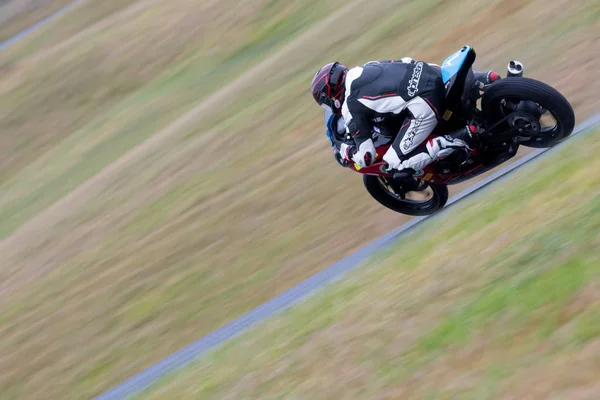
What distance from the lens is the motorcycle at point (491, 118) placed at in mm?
6340

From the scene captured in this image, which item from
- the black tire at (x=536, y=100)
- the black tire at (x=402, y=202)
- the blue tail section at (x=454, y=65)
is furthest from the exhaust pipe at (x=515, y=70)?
the black tire at (x=402, y=202)

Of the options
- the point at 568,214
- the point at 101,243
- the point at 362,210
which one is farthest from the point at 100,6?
the point at 568,214

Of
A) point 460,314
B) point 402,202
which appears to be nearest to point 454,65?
point 402,202

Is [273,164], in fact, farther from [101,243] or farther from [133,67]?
[133,67]

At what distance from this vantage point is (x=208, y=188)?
1223cm

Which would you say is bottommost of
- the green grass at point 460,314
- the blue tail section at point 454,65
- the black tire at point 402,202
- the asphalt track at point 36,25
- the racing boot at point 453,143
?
the green grass at point 460,314

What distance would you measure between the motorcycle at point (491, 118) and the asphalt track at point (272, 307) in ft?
1.39

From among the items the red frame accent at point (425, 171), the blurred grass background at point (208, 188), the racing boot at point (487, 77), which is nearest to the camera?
the racing boot at point (487, 77)

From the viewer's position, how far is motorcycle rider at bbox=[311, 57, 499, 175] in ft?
22.5

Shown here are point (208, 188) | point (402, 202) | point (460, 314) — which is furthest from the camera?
point (208, 188)

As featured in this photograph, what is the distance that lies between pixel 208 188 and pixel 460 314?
797 centimetres

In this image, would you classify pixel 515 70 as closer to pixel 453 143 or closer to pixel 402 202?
pixel 453 143

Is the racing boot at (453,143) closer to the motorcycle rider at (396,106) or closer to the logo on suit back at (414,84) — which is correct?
the motorcycle rider at (396,106)

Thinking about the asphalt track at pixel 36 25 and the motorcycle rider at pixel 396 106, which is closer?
the motorcycle rider at pixel 396 106
